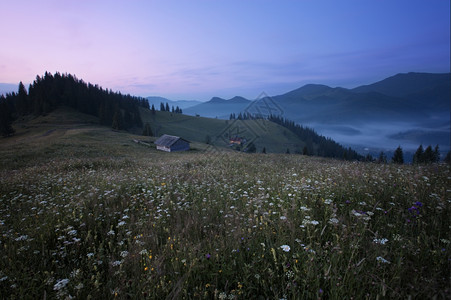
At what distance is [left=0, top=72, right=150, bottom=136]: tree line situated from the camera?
285 feet

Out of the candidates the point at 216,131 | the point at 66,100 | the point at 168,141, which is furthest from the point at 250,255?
the point at 216,131

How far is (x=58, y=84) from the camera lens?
96.9 m

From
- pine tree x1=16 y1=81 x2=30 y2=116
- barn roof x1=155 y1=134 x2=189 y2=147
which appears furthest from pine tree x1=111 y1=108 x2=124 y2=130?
pine tree x1=16 y1=81 x2=30 y2=116

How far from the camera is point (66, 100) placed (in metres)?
95.5

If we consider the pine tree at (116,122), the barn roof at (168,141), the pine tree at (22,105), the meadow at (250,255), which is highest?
the pine tree at (22,105)

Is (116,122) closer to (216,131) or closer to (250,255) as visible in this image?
(216,131)

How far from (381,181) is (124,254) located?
6.36 meters

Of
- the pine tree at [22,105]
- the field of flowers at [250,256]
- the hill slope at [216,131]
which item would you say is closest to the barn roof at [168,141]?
the field of flowers at [250,256]

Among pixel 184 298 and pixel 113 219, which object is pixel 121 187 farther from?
pixel 184 298

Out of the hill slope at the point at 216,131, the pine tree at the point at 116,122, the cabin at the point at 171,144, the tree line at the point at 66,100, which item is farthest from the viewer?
the hill slope at the point at 216,131

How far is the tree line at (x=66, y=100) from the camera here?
86.9 meters

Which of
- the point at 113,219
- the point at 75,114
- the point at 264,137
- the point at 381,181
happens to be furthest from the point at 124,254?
the point at 264,137

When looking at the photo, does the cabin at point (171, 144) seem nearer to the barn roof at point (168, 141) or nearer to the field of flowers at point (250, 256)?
the barn roof at point (168, 141)

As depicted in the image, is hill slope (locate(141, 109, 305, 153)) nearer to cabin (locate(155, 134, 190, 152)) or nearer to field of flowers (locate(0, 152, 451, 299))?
cabin (locate(155, 134, 190, 152))
